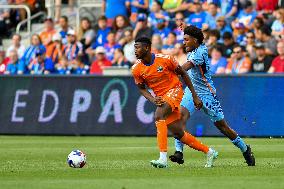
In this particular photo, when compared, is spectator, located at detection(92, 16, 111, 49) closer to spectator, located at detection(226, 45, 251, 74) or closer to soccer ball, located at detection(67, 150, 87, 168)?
spectator, located at detection(226, 45, 251, 74)

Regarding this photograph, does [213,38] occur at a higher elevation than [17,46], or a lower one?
lower

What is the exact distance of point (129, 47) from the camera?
25.9 m

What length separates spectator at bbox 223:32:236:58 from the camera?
24.2m

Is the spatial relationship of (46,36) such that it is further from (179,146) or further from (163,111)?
(163,111)

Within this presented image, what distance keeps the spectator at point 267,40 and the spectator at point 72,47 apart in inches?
215

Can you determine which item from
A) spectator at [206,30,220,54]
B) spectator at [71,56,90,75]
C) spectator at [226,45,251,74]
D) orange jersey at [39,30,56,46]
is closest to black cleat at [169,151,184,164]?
spectator at [226,45,251,74]

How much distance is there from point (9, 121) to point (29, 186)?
12.8m

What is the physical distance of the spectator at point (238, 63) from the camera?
23.5 meters

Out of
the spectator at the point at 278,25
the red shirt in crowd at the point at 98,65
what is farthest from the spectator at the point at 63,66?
the spectator at the point at 278,25

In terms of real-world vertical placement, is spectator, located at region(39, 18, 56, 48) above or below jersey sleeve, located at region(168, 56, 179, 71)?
above

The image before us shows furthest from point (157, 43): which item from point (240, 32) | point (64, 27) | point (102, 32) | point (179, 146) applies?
point (179, 146)

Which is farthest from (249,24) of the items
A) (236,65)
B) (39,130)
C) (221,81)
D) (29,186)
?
(29,186)

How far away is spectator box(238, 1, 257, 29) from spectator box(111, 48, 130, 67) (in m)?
A: 3.32

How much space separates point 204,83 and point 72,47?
1332 centimetres
